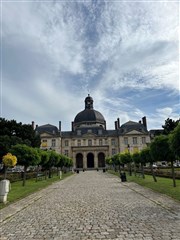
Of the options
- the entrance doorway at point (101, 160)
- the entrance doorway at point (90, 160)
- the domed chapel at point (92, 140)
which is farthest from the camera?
the entrance doorway at point (90, 160)

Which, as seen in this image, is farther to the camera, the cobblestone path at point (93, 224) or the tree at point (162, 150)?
the tree at point (162, 150)

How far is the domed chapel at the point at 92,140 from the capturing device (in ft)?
251

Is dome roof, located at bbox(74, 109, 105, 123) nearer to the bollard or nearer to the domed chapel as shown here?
the domed chapel

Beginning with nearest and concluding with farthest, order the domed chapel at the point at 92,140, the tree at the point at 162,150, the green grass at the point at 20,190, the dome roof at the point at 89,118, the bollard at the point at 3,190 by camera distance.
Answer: the bollard at the point at 3,190 < the green grass at the point at 20,190 < the tree at the point at 162,150 < the domed chapel at the point at 92,140 < the dome roof at the point at 89,118

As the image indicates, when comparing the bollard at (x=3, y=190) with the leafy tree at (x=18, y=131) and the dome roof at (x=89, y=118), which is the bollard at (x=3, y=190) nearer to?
the leafy tree at (x=18, y=131)

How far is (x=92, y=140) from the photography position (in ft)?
262

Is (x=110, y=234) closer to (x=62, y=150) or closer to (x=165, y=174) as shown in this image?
(x=165, y=174)

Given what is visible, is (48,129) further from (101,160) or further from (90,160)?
(101,160)

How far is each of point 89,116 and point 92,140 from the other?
10.6 metres

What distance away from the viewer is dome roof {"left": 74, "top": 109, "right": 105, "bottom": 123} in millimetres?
85500

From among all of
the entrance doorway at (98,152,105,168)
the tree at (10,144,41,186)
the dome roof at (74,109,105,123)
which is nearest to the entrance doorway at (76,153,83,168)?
the entrance doorway at (98,152,105,168)

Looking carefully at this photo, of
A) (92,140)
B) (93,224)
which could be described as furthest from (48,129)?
(93,224)

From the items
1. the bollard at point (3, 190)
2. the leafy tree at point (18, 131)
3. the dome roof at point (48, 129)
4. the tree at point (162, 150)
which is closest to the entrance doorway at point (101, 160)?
the dome roof at point (48, 129)

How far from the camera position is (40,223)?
277 inches
